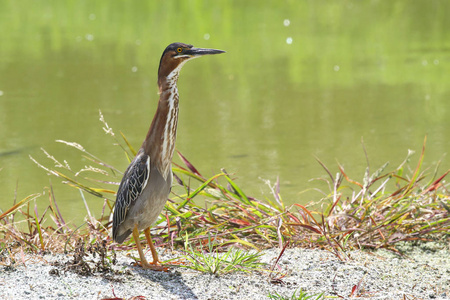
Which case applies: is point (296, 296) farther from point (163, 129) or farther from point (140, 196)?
point (163, 129)

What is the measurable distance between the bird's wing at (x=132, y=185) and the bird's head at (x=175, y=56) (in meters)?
0.44

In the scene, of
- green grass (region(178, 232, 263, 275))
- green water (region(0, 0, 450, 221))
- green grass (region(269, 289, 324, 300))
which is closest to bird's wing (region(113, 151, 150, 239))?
green grass (region(178, 232, 263, 275))

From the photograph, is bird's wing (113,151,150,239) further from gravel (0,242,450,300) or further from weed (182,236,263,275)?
weed (182,236,263,275)

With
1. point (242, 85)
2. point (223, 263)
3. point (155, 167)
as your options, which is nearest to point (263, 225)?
point (223, 263)

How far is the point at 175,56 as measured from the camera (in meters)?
3.60

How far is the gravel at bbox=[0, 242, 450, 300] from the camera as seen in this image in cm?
329

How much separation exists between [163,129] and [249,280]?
0.87m

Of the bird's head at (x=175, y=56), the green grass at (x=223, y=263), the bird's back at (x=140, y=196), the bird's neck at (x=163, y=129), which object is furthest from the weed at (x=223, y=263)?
the bird's head at (x=175, y=56)

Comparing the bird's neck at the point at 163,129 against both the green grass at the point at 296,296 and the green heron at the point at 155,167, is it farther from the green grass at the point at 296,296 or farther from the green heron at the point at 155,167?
the green grass at the point at 296,296

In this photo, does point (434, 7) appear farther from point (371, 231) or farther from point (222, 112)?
point (371, 231)

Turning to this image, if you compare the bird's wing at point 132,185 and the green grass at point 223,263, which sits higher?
the bird's wing at point 132,185

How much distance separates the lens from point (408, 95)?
8766mm

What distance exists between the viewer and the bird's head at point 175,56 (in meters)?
3.60

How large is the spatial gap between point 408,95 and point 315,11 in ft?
20.2
